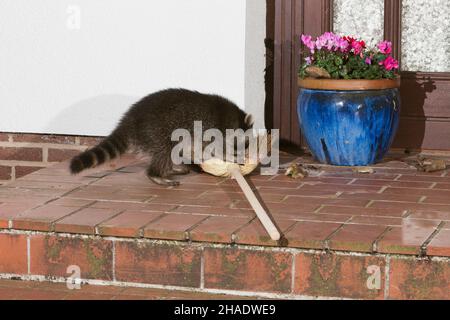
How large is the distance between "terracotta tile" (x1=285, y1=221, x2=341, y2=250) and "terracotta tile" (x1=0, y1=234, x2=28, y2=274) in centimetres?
108

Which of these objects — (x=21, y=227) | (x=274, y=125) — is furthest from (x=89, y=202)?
(x=274, y=125)

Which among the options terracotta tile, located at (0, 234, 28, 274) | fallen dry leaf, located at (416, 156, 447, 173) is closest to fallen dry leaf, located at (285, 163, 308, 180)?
fallen dry leaf, located at (416, 156, 447, 173)

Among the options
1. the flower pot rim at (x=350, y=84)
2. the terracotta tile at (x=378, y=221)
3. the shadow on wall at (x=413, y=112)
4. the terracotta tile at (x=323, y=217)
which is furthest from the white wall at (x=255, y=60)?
→ the terracotta tile at (x=378, y=221)

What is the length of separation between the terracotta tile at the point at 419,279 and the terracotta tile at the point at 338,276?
5cm

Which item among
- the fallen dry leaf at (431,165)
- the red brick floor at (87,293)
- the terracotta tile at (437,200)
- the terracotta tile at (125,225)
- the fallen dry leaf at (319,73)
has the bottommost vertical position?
the red brick floor at (87,293)

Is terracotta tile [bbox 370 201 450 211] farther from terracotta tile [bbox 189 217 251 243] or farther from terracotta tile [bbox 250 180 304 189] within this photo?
terracotta tile [bbox 189 217 251 243]

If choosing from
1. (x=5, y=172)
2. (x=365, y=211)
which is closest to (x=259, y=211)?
(x=365, y=211)

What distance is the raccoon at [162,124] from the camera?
4980 millimetres

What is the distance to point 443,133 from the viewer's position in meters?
5.79

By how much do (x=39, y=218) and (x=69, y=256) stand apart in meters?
0.22

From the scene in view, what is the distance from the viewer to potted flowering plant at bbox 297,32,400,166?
5.23 meters

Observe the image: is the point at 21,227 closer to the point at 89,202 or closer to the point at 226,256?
the point at 89,202

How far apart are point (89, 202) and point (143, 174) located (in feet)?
2.45

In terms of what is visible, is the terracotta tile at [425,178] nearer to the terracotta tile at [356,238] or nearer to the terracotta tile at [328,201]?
the terracotta tile at [328,201]
